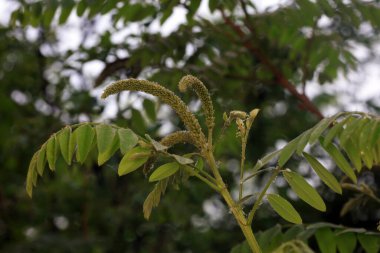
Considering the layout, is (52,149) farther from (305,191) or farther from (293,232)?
(293,232)

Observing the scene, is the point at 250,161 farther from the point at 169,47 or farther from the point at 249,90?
the point at 169,47

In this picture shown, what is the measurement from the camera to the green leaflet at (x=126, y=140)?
1.55 metres

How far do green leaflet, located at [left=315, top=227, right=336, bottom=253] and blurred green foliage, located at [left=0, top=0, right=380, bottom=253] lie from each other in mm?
858

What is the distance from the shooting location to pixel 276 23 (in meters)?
3.13

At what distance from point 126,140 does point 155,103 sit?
1.57 m

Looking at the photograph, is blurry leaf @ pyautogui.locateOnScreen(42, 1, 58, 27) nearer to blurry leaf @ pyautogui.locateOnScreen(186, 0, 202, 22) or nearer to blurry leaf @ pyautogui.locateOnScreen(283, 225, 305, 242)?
blurry leaf @ pyautogui.locateOnScreen(186, 0, 202, 22)

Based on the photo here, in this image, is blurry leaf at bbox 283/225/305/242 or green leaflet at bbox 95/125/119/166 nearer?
green leaflet at bbox 95/125/119/166

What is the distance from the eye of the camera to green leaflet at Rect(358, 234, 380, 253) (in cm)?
197

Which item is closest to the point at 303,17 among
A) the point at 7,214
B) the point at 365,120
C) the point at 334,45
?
the point at 334,45

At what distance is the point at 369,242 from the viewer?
1.98 meters

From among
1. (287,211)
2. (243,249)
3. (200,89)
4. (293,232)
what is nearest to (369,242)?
(293,232)

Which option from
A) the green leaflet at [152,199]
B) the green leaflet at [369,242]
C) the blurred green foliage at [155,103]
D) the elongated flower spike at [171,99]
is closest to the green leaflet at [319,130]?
the elongated flower spike at [171,99]

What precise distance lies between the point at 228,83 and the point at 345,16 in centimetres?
75

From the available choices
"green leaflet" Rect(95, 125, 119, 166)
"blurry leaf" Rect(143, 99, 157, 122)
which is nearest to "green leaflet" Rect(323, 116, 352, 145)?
"green leaflet" Rect(95, 125, 119, 166)
